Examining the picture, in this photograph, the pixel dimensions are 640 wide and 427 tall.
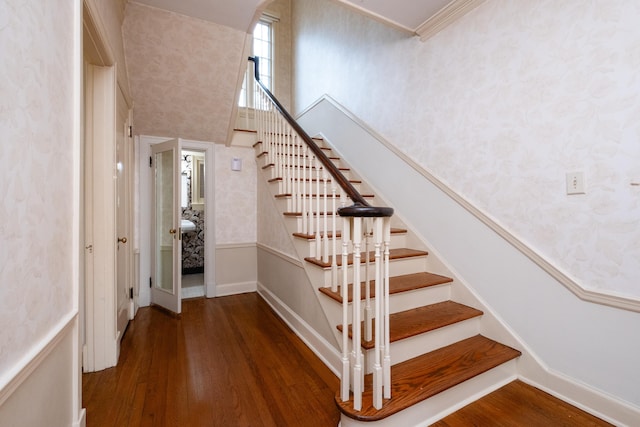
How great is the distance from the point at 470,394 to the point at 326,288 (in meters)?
1.00

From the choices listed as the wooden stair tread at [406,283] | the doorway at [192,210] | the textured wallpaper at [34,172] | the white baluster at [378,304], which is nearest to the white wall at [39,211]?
the textured wallpaper at [34,172]

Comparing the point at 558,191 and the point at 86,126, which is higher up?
the point at 86,126

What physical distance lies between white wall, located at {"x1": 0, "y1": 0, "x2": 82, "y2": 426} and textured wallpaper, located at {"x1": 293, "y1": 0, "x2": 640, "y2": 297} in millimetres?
2263

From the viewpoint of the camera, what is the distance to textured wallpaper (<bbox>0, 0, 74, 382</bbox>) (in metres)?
0.75

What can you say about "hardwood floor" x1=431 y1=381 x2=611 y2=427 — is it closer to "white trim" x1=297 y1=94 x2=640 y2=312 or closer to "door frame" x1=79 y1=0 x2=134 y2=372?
"white trim" x1=297 y1=94 x2=640 y2=312

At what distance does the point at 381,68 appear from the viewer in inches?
116

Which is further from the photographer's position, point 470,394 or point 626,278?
point 470,394

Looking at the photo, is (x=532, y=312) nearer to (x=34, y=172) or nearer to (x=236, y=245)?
(x=34, y=172)

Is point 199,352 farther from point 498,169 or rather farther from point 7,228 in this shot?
point 498,169

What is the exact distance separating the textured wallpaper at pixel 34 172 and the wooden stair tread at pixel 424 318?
135 centimetres

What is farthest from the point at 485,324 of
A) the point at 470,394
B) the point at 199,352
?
the point at 199,352

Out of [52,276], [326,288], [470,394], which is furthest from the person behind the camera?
[326,288]

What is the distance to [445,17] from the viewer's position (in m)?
2.20

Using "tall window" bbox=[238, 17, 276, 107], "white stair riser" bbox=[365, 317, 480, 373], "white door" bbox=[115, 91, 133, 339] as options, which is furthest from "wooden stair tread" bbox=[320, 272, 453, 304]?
"tall window" bbox=[238, 17, 276, 107]
